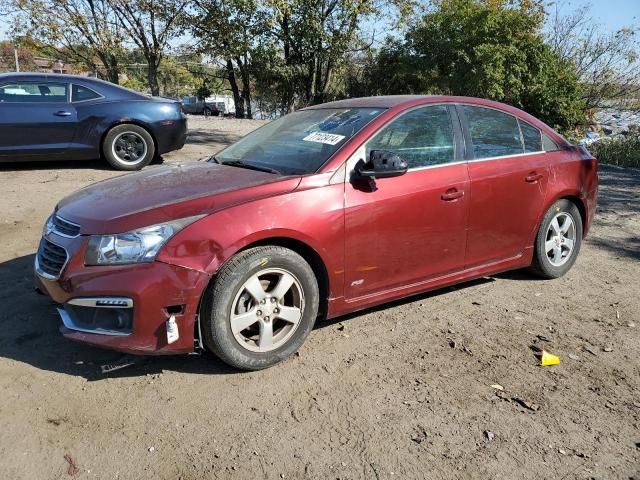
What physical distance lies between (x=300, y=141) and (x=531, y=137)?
6.80 feet

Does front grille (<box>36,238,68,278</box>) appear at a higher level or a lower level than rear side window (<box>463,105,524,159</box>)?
lower

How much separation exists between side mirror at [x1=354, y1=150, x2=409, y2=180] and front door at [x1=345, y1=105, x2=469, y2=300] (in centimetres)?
7

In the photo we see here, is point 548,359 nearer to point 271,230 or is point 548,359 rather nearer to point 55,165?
point 271,230

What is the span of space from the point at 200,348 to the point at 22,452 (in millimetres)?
1025

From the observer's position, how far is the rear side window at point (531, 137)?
15.5 feet

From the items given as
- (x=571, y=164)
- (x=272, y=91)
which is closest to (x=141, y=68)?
(x=272, y=91)

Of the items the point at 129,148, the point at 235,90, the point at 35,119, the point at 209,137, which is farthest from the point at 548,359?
the point at 235,90

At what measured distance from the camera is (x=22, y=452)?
2623 mm

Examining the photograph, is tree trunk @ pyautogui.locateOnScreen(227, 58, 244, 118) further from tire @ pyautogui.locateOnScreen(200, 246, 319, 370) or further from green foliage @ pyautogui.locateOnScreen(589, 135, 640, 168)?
tire @ pyautogui.locateOnScreen(200, 246, 319, 370)

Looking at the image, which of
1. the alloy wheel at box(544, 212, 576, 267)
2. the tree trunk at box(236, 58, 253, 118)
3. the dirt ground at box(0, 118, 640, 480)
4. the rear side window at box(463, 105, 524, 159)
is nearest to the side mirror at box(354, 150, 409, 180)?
the rear side window at box(463, 105, 524, 159)

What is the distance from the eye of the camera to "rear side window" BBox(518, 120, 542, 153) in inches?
185

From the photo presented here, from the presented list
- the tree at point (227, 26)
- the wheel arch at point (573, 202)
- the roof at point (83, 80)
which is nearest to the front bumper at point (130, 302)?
the wheel arch at point (573, 202)

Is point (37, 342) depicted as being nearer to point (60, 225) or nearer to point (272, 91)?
point (60, 225)

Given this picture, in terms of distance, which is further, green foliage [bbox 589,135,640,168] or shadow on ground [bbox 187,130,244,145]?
green foliage [bbox 589,135,640,168]
